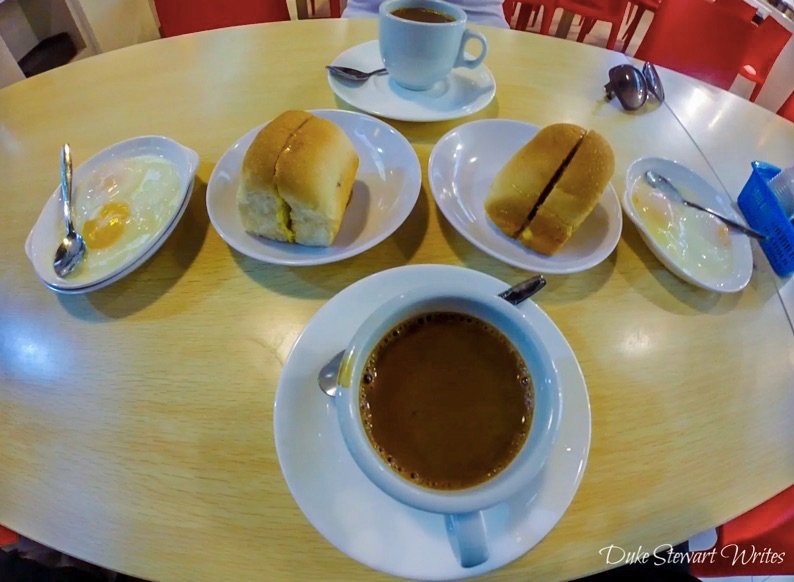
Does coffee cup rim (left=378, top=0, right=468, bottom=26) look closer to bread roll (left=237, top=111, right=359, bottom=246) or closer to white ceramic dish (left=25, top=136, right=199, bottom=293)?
bread roll (left=237, top=111, right=359, bottom=246)

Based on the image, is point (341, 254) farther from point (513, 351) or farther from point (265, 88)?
point (265, 88)

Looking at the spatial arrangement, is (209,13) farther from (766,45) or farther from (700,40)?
(766,45)

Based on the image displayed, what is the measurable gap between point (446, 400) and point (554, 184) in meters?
0.40

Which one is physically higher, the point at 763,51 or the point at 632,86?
the point at 632,86

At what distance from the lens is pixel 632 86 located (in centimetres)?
108

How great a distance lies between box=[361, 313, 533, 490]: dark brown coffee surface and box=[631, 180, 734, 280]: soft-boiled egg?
1.37 feet

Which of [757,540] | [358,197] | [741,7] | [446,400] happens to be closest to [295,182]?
[358,197]

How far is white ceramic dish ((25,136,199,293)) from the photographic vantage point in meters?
0.71

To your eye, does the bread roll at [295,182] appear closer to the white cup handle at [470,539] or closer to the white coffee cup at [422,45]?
the white coffee cup at [422,45]

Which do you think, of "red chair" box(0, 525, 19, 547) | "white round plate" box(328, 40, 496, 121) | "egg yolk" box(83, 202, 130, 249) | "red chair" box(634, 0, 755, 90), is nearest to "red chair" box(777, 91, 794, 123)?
"red chair" box(634, 0, 755, 90)

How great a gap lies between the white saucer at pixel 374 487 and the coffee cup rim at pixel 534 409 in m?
0.06

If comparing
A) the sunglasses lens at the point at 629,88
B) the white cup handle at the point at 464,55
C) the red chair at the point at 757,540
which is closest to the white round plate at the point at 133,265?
the white cup handle at the point at 464,55

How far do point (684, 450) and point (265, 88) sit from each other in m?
1.02

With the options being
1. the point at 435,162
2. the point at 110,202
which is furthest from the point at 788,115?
the point at 110,202
